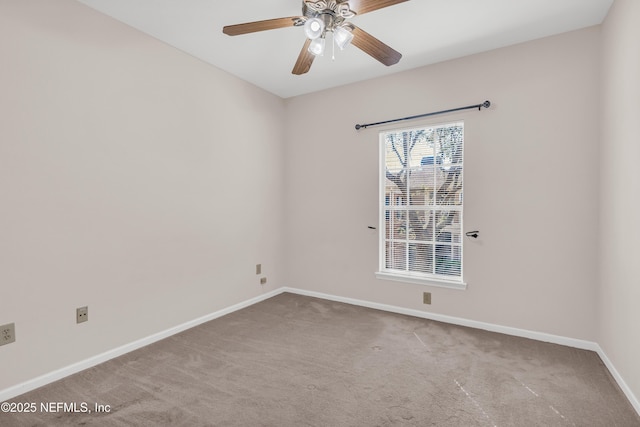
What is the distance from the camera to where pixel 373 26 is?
8.50 ft

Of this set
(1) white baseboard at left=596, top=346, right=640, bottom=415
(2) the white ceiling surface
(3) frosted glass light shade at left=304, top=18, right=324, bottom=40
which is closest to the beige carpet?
(1) white baseboard at left=596, top=346, right=640, bottom=415

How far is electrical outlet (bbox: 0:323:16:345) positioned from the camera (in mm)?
1945

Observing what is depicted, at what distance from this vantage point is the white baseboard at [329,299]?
2.03 m

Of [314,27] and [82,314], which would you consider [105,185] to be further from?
[314,27]

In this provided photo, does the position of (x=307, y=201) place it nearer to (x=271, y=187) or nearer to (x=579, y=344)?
(x=271, y=187)

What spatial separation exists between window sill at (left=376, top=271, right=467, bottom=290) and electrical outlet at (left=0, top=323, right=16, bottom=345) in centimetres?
307

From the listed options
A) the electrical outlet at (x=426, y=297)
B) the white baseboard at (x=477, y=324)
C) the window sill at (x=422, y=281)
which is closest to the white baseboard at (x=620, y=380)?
the white baseboard at (x=477, y=324)

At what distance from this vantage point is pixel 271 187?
4141 mm

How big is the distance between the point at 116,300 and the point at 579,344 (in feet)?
12.5

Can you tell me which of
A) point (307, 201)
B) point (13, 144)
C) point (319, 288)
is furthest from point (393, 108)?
point (13, 144)

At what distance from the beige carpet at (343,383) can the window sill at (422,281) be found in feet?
1.33

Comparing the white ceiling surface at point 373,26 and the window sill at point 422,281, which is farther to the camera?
the window sill at point 422,281

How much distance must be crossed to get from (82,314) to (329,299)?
2527 mm

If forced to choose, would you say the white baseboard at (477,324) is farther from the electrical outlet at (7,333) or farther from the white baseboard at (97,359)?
the electrical outlet at (7,333)
